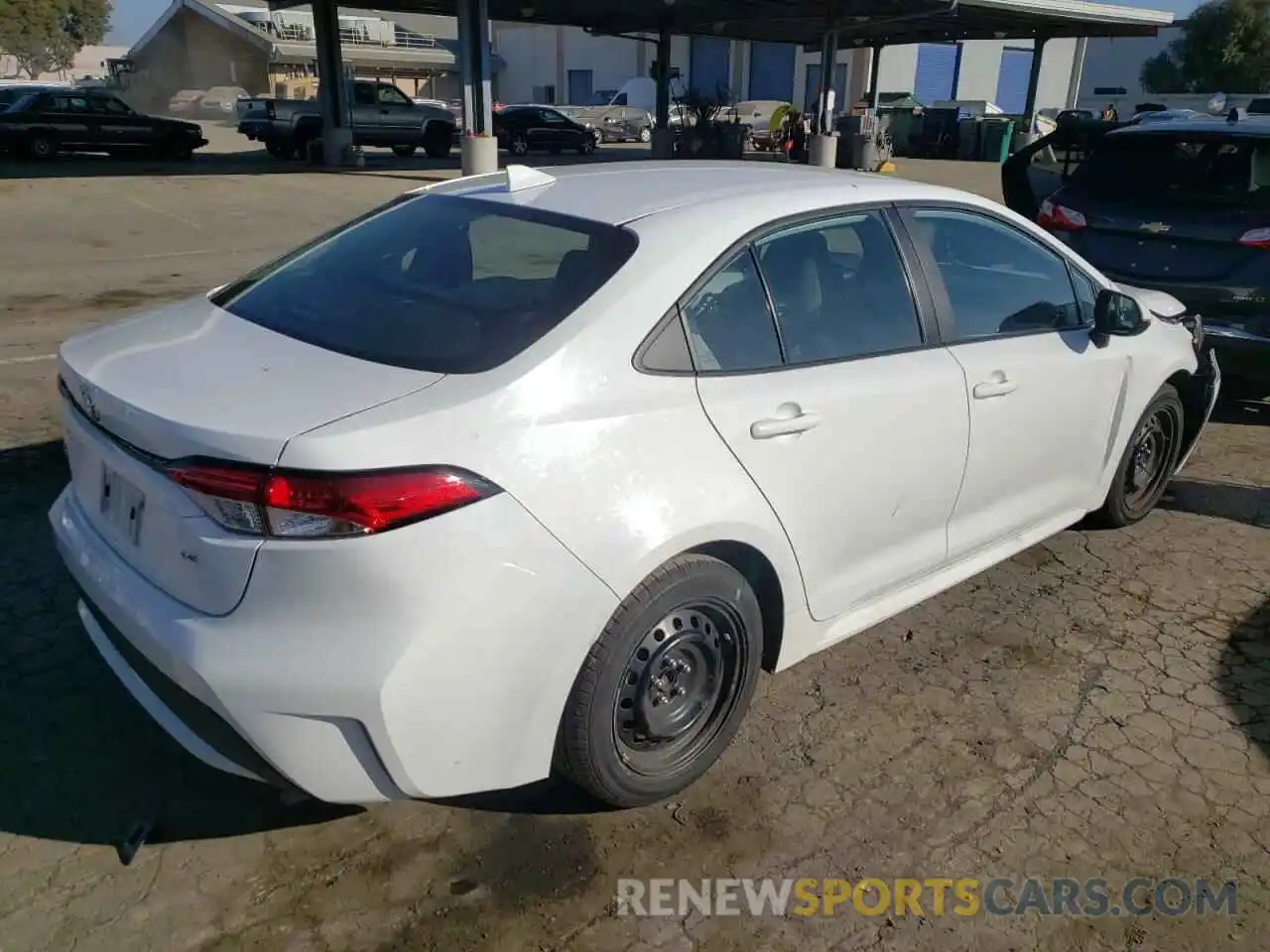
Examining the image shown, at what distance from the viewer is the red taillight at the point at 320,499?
207cm

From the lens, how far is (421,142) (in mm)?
29094

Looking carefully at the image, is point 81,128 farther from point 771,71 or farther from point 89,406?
point 771,71

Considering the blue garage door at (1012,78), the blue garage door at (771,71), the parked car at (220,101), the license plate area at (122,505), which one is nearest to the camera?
the license plate area at (122,505)

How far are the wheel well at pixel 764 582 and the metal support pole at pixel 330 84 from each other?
23743 mm

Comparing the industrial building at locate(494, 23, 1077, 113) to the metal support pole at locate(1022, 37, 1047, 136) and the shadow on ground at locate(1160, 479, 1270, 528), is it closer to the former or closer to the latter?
the metal support pole at locate(1022, 37, 1047, 136)

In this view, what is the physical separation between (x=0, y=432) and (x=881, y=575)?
463 centimetres

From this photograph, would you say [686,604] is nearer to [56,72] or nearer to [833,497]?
[833,497]

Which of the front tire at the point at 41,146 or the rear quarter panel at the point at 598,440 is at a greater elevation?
the rear quarter panel at the point at 598,440

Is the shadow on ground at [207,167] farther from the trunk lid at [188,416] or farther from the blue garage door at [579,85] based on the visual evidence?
the blue garage door at [579,85]

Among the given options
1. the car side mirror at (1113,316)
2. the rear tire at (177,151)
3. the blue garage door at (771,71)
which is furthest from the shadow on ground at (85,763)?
the blue garage door at (771,71)

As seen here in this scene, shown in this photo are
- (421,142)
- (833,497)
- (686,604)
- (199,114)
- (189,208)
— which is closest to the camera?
(686,604)

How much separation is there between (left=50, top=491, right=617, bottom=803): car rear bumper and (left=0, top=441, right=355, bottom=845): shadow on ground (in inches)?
18.3

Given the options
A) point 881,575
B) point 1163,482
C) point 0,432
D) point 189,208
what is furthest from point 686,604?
point 189,208

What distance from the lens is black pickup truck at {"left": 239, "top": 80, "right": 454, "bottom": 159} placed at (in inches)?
1046
